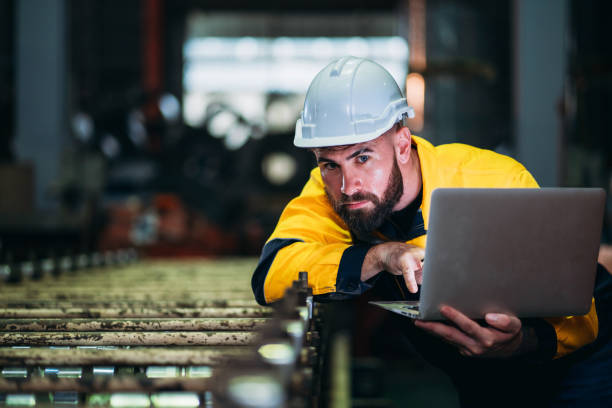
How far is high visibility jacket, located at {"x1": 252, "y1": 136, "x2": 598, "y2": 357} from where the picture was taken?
175cm

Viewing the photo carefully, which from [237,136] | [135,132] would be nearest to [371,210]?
[237,136]

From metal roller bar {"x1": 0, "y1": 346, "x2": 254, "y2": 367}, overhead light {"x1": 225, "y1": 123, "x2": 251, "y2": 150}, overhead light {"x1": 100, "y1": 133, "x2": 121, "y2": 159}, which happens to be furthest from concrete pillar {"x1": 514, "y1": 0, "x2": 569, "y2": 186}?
metal roller bar {"x1": 0, "y1": 346, "x2": 254, "y2": 367}

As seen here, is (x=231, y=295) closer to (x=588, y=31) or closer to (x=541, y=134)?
(x=588, y=31)

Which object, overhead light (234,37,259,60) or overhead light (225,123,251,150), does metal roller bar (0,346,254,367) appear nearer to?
overhead light (225,123,251,150)

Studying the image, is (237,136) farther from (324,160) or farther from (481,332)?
(481,332)

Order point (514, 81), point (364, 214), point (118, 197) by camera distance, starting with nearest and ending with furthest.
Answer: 1. point (364, 214)
2. point (514, 81)
3. point (118, 197)

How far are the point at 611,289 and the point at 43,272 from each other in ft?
11.4

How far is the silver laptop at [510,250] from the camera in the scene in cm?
→ 142

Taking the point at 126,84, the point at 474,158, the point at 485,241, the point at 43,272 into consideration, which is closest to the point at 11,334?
the point at 485,241

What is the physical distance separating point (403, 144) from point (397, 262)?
0.52 meters

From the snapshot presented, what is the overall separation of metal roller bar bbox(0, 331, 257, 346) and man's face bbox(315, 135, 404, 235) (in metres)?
0.55

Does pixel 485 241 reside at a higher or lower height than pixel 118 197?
higher

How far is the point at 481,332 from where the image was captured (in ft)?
4.98

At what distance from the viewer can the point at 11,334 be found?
1601 millimetres
